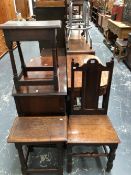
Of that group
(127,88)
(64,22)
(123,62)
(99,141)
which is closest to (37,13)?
(64,22)

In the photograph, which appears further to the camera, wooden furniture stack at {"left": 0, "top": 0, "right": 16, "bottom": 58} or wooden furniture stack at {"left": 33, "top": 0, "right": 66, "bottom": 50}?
wooden furniture stack at {"left": 0, "top": 0, "right": 16, "bottom": 58}

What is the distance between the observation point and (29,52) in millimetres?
5238

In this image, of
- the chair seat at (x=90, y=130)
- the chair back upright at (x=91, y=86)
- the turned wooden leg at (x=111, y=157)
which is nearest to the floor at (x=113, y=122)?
the turned wooden leg at (x=111, y=157)

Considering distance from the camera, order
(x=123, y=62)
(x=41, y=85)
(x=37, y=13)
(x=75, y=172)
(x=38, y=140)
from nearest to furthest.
Answer: (x=38, y=140), (x=41, y=85), (x=75, y=172), (x=37, y=13), (x=123, y=62)

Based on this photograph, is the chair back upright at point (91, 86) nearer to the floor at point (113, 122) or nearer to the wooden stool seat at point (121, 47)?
the floor at point (113, 122)

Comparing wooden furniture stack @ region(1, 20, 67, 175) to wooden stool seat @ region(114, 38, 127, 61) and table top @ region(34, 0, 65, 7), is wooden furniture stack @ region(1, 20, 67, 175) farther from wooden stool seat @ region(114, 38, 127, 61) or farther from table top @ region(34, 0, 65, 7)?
wooden stool seat @ region(114, 38, 127, 61)

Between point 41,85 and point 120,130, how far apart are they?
1308mm

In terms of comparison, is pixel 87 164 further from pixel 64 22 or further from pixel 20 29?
pixel 64 22

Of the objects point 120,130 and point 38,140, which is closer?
point 38,140

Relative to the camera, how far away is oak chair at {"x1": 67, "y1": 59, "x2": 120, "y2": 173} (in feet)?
4.93

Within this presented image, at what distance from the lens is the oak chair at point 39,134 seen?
1.41m

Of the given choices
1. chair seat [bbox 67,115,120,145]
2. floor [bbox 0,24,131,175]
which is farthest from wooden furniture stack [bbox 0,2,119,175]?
floor [bbox 0,24,131,175]

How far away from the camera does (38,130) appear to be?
1.49m

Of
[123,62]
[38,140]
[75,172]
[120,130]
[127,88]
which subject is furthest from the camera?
[123,62]
